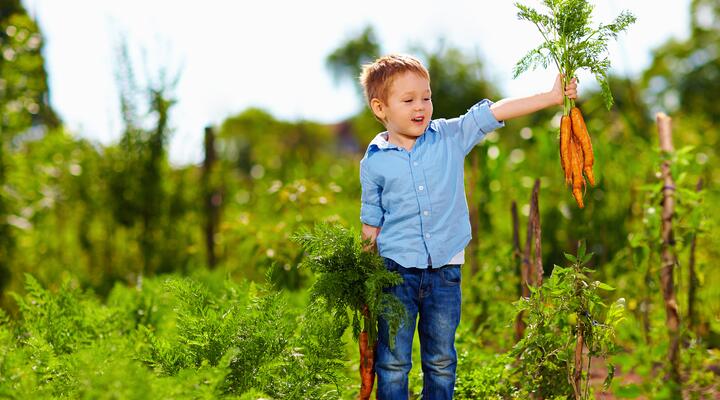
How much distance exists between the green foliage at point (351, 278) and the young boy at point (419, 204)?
0.31ft

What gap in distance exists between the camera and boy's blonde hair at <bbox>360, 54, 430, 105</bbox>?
2.55 metres

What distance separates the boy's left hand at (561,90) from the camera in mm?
2422

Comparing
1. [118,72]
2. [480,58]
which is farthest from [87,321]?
[480,58]

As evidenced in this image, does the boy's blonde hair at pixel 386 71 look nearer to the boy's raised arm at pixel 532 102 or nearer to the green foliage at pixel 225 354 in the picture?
the boy's raised arm at pixel 532 102

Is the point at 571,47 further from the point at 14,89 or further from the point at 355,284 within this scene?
the point at 14,89

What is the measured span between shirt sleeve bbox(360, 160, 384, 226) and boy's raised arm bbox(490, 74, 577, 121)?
1.57 feet

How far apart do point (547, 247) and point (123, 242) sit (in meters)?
3.77

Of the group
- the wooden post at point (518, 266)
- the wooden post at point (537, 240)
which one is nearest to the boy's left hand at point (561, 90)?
the wooden post at point (537, 240)

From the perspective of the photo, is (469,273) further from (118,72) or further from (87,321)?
(118,72)

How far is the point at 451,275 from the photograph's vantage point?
2.59m

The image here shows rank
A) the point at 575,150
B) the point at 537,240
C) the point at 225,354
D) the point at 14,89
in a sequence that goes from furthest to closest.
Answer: the point at 14,89
the point at 537,240
the point at 575,150
the point at 225,354

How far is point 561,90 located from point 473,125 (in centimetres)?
33

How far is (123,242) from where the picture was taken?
6.92m

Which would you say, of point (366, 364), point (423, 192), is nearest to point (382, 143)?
point (423, 192)
